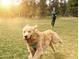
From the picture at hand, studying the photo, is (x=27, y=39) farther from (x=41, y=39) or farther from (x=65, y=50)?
(x=65, y=50)

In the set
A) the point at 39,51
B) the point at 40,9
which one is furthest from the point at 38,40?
the point at 40,9

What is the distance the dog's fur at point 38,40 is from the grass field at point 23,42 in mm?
23

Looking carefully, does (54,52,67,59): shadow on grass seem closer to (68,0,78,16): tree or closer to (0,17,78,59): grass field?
(0,17,78,59): grass field

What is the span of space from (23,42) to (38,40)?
0.08 meters

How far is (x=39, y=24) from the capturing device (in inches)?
58.7

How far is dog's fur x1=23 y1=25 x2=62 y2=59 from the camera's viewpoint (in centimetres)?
147

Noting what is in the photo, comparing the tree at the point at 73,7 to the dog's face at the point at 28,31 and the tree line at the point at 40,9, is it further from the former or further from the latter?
the dog's face at the point at 28,31

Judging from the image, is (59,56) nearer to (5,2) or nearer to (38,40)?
(38,40)

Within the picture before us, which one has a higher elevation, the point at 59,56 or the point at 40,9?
the point at 40,9

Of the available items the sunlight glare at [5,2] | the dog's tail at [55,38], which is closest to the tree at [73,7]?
the dog's tail at [55,38]

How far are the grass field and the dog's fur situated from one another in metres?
0.02

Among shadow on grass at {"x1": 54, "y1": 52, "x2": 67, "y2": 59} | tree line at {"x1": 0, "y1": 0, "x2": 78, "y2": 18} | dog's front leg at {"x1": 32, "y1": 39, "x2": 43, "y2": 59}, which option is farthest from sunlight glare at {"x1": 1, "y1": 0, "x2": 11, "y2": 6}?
shadow on grass at {"x1": 54, "y1": 52, "x2": 67, "y2": 59}

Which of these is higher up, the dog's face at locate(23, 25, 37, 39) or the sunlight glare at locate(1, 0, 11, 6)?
the sunlight glare at locate(1, 0, 11, 6)

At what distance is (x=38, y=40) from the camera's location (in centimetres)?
149
